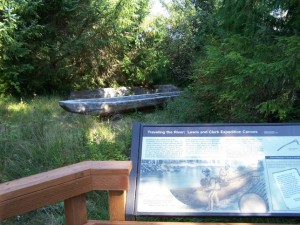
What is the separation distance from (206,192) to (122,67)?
10040mm

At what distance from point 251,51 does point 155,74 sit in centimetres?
816

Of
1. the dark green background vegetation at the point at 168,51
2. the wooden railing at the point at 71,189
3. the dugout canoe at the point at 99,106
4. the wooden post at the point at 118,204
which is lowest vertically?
the wooden post at the point at 118,204

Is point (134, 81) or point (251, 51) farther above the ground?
point (134, 81)

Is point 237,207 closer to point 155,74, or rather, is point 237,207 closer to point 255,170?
point 255,170

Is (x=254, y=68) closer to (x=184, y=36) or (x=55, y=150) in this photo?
(x=55, y=150)

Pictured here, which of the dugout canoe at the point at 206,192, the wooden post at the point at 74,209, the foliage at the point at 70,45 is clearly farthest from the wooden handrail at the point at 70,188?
the foliage at the point at 70,45

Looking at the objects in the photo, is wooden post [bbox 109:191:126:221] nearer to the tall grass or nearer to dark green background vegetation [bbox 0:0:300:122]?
the tall grass

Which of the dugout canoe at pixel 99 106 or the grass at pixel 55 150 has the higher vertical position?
the dugout canoe at pixel 99 106

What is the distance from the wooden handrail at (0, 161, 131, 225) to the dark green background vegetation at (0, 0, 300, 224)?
98cm

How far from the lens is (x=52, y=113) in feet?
23.6

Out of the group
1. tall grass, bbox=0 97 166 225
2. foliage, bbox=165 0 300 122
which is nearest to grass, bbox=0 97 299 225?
tall grass, bbox=0 97 166 225

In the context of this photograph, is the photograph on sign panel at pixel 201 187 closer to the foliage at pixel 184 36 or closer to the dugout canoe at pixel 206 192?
the dugout canoe at pixel 206 192

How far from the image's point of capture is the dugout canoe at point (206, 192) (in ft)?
7.36

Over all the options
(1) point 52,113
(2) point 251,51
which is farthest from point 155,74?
(2) point 251,51
